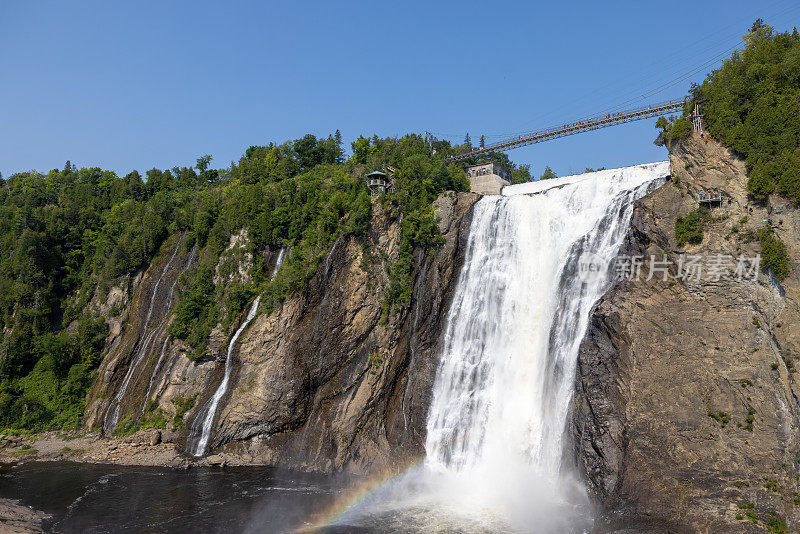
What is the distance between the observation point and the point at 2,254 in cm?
6094

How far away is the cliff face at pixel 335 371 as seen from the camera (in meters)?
37.9

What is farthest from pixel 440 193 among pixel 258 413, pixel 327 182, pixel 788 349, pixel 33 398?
pixel 33 398

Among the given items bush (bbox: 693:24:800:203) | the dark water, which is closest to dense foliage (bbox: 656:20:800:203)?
bush (bbox: 693:24:800:203)

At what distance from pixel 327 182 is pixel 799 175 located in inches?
1542

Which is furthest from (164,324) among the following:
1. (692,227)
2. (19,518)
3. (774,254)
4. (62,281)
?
(774,254)

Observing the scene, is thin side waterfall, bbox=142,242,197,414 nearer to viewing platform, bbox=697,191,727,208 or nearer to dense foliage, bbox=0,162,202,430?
dense foliage, bbox=0,162,202,430

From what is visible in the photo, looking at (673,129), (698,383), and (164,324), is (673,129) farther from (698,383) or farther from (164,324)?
(164,324)

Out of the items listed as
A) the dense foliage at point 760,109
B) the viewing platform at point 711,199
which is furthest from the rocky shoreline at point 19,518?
the dense foliage at point 760,109

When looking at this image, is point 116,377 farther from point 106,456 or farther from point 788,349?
point 788,349

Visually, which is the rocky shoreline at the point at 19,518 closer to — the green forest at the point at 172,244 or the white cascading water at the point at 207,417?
the white cascading water at the point at 207,417

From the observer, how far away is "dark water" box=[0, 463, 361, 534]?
2800 centimetres

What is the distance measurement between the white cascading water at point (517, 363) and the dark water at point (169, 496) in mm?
4916

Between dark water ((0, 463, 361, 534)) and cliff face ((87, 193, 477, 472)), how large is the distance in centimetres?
316

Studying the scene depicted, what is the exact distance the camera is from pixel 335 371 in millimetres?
40219
